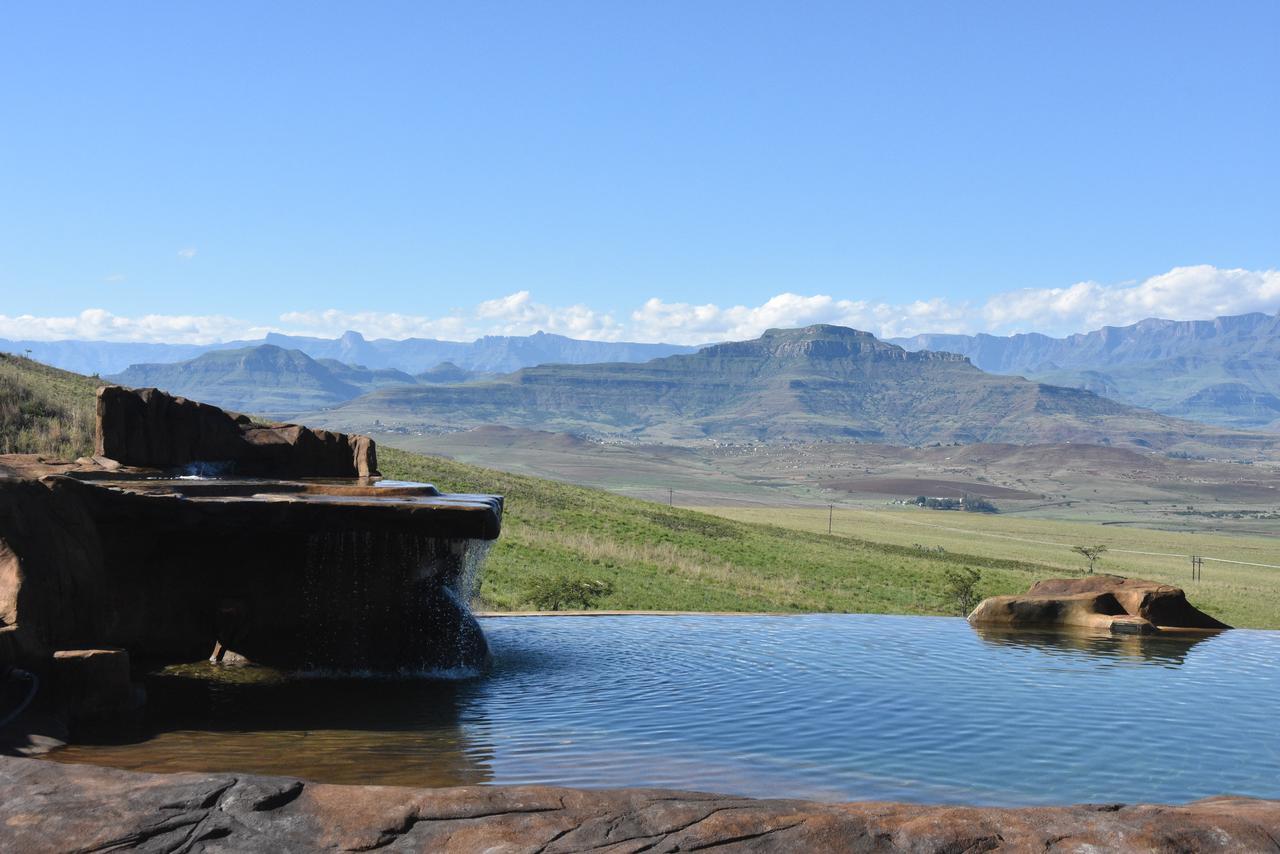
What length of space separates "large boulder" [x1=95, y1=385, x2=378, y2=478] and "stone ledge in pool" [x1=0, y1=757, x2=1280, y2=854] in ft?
37.8

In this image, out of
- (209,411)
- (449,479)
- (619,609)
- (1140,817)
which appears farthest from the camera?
(449,479)

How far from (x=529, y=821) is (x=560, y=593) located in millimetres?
20670

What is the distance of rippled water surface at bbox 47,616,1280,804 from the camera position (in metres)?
10.9

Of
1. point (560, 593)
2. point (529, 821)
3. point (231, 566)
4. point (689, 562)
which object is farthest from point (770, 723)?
point (689, 562)

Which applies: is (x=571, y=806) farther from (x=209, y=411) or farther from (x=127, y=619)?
(x=209, y=411)

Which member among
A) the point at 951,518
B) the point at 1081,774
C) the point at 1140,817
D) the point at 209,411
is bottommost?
the point at 951,518

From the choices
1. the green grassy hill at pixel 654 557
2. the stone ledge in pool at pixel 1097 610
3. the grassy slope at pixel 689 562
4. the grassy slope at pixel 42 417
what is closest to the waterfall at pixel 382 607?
the green grassy hill at pixel 654 557

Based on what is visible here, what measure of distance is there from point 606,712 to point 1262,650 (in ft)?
45.4

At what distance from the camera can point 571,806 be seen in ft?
26.2

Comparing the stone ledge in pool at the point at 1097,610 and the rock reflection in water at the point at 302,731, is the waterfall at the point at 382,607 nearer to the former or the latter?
the rock reflection in water at the point at 302,731

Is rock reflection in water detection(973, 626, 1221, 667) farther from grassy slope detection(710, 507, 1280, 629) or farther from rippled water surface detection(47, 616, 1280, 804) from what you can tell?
grassy slope detection(710, 507, 1280, 629)

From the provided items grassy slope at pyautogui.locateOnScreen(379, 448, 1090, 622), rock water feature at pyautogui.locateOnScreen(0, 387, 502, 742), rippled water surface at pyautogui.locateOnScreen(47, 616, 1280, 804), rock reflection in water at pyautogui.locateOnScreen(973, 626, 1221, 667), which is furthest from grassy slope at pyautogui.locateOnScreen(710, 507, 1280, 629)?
rock water feature at pyautogui.locateOnScreen(0, 387, 502, 742)

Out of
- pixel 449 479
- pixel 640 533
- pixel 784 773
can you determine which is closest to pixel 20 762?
pixel 784 773

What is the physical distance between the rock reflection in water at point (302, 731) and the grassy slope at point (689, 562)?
462 inches
